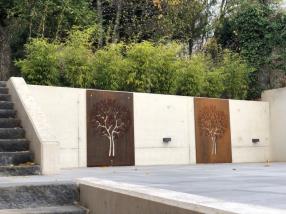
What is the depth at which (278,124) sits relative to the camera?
1445 cm

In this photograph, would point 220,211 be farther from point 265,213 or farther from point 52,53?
point 52,53

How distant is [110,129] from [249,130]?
4888 mm

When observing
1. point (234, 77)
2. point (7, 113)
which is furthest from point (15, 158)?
point (234, 77)

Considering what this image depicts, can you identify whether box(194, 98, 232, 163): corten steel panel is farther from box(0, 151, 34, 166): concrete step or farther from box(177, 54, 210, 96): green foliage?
box(0, 151, 34, 166): concrete step

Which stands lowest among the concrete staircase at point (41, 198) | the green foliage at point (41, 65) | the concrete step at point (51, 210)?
the concrete step at point (51, 210)

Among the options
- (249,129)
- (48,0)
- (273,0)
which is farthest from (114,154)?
(273,0)

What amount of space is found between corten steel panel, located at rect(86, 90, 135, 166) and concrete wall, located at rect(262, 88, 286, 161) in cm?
534

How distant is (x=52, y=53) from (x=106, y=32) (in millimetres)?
6047

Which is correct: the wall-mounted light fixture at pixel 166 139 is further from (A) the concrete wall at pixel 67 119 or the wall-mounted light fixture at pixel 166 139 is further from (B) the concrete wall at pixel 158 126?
(A) the concrete wall at pixel 67 119

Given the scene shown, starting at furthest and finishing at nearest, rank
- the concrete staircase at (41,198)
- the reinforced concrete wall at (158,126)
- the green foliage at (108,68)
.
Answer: the green foliage at (108,68)
the reinforced concrete wall at (158,126)
the concrete staircase at (41,198)

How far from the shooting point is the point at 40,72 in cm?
1036

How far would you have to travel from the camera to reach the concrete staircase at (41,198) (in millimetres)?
4736

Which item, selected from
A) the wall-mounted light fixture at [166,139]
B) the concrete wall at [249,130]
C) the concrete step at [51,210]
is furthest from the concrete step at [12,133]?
the concrete wall at [249,130]

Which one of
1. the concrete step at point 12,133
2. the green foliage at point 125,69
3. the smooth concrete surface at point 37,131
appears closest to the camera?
the smooth concrete surface at point 37,131
